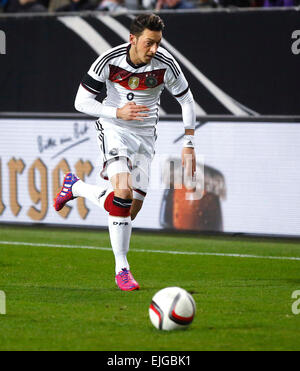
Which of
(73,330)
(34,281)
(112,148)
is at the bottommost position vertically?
(73,330)

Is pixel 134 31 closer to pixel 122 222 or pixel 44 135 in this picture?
pixel 122 222

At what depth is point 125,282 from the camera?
7.82m

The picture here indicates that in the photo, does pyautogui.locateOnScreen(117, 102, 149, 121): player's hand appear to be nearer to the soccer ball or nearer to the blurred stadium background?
the soccer ball

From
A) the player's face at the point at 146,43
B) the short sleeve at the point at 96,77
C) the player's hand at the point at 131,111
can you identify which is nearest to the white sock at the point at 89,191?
the short sleeve at the point at 96,77

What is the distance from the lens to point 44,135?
1259cm

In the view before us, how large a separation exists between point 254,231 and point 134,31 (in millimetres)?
4331

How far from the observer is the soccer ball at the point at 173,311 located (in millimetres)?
6098

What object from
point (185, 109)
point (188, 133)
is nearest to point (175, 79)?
point (185, 109)

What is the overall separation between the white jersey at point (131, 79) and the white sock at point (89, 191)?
0.79 metres

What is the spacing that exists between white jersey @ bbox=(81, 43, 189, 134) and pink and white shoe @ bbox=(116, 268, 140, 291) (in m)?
1.32

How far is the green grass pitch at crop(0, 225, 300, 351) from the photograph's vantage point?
590 cm

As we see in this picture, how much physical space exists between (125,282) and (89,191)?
4.22ft

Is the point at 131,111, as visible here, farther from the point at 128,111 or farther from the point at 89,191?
the point at 89,191
